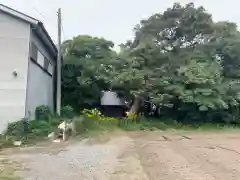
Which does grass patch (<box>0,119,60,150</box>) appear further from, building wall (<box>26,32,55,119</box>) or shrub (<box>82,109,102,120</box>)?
shrub (<box>82,109,102,120</box>)

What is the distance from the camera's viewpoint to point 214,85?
2102 cm

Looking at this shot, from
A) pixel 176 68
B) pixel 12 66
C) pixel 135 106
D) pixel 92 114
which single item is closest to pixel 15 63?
pixel 12 66

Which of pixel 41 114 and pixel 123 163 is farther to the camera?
pixel 41 114

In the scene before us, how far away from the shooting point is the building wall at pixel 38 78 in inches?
581

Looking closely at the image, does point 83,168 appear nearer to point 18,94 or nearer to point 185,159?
point 185,159

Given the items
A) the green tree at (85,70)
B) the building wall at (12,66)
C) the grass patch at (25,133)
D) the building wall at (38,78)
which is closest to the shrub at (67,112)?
the building wall at (38,78)

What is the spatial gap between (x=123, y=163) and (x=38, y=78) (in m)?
9.40

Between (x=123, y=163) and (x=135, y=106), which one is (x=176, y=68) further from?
(x=123, y=163)

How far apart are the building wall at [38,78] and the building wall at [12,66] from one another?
42 centimetres

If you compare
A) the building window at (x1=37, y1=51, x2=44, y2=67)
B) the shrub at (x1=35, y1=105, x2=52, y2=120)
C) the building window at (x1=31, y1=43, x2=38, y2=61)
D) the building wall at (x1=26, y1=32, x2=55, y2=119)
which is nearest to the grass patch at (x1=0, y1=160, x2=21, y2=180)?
the building wall at (x1=26, y1=32, x2=55, y2=119)

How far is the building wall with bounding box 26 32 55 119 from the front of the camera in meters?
14.7

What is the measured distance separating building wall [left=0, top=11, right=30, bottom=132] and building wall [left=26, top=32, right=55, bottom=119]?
1.37 feet

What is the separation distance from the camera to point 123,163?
849cm

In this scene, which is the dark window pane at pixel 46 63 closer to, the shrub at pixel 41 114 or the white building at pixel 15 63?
the shrub at pixel 41 114
